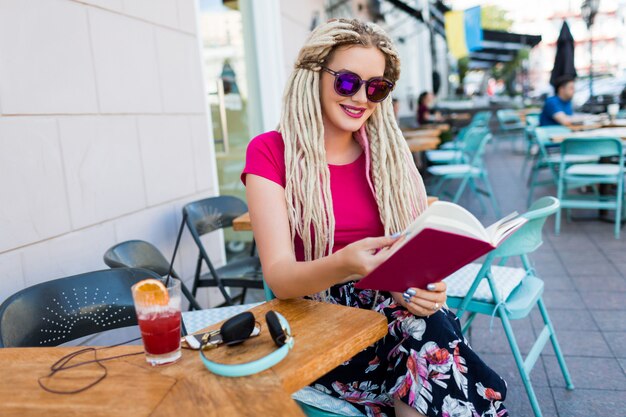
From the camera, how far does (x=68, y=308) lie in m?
1.58

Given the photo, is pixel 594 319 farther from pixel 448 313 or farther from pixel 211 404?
pixel 211 404

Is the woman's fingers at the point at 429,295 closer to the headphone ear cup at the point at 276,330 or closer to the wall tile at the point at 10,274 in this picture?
the headphone ear cup at the point at 276,330

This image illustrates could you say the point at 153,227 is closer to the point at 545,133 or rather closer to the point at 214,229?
the point at 214,229

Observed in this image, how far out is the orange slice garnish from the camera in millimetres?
1056

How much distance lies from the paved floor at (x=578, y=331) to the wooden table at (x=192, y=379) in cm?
148

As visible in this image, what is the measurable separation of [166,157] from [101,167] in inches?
22.9

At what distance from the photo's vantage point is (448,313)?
1.47m

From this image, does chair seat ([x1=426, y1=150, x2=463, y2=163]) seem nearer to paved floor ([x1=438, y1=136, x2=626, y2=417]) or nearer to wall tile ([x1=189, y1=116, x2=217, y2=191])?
paved floor ([x1=438, y1=136, x2=626, y2=417])

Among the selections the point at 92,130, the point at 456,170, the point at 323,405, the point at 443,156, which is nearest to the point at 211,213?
the point at 92,130

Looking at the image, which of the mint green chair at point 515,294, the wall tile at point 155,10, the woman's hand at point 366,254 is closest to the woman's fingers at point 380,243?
the woman's hand at point 366,254

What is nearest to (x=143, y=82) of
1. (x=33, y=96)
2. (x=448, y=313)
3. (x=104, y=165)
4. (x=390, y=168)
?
(x=104, y=165)

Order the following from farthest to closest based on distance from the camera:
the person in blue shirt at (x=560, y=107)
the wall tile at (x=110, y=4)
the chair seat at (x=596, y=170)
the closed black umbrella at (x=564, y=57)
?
the closed black umbrella at (x=564, y=57)
the person in blue shirt at (x=560, y=107)
the chair seat at (x=596, y=170)
the wall tile at (x=110, y=4)

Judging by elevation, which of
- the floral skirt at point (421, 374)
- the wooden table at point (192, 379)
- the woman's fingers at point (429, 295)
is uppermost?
the woman's fingers at point (429, 295)

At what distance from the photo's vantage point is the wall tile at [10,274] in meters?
1.92
